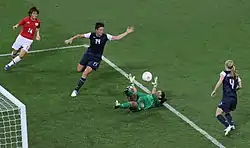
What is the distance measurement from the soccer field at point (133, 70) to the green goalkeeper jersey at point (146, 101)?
0.16 meters

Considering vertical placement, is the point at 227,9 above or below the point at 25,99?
above

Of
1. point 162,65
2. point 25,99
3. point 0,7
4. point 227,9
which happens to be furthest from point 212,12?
point 25,99

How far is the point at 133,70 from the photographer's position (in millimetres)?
18422

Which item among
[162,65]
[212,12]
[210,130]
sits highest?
[212,12]

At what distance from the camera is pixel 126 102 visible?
16.0 meters

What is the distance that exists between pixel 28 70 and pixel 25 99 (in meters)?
1.95

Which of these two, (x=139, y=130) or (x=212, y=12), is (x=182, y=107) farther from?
(x=212, y=12)

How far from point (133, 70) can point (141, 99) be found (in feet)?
9.00

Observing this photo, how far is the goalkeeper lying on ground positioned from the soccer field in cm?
17

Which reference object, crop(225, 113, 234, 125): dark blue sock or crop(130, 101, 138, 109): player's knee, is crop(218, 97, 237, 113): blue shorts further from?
crop(130, 101, 138, 109): player's knee

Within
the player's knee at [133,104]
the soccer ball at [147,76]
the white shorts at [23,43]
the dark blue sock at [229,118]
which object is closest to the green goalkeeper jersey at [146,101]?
the player's knee at [133,104]

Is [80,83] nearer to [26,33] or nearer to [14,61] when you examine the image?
[14,61]

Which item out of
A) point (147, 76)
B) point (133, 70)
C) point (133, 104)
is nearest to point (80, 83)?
point (147, 76)

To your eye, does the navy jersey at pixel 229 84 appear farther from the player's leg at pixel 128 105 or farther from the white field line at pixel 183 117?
the player's leg at pixel 128 105
